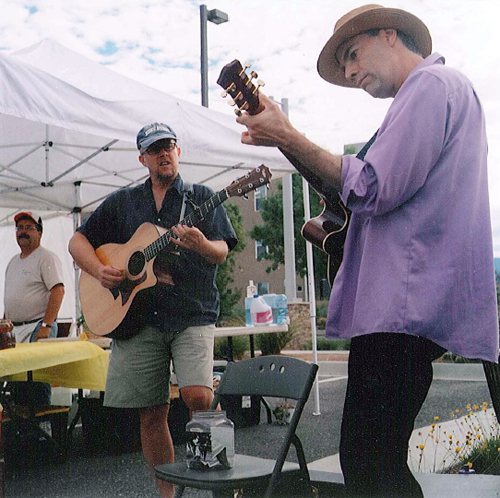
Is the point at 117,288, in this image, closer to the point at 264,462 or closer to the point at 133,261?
the point at 133,261

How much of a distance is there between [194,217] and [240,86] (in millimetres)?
1541

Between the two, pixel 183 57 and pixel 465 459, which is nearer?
pixel 183 57

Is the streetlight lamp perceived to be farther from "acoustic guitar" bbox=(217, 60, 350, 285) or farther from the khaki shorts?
the khaki shorts

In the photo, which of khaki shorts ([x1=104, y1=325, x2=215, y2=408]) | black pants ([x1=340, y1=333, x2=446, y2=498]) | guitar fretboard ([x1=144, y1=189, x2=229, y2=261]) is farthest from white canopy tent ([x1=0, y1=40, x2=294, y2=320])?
black pants ([x1=340, y1=333, x2=446, y2=498])

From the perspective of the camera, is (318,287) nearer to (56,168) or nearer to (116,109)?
(56,168)

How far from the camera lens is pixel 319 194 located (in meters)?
1.95

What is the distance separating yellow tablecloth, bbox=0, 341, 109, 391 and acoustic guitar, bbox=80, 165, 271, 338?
50 cm

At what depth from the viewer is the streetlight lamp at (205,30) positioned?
9.51 ft

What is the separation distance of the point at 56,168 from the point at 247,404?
10.4ft

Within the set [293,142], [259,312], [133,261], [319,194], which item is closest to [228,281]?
[259,312]

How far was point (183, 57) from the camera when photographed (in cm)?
285

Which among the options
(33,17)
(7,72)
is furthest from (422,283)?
(7,72)

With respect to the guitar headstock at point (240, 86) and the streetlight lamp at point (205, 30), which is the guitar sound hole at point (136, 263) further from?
the guitar headstock at point (240, 86)

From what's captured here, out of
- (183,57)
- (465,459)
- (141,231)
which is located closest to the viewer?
(183,57)
